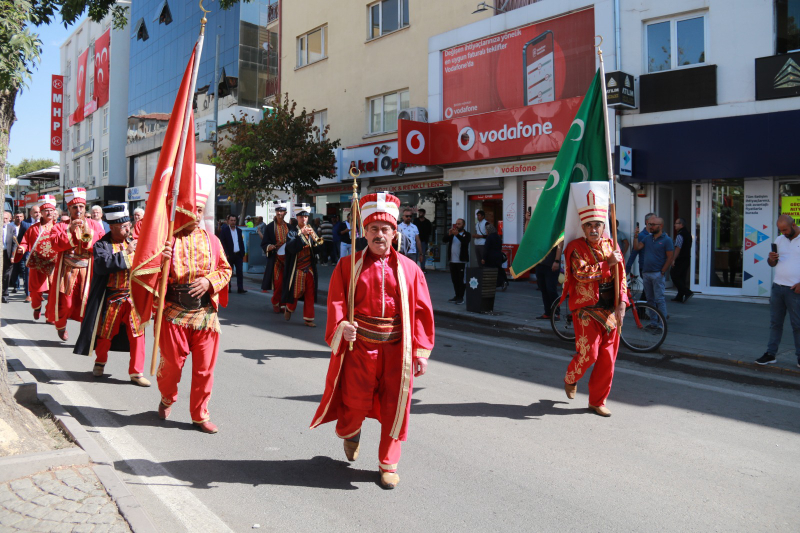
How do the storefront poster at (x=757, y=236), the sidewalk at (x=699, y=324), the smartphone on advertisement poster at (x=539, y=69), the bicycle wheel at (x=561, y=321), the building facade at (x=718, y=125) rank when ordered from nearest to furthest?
the sidewalk at (x=699, y=324)
the bicycle wheel at (x=561, y=321)
the building facade at (x=718, y=125)
the storefront poster at (x=757, y=236)
the smartphone on advertisement poster at (x=539, y=69)

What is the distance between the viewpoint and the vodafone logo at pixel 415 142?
60.8ft

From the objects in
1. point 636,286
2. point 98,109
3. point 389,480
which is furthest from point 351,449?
point 98,109

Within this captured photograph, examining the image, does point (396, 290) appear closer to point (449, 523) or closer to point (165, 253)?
point (449, 523)

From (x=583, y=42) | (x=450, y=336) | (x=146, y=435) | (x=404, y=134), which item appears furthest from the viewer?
(x=404, y=134)

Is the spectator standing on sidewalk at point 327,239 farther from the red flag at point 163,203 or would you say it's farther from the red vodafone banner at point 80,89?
the red vodafone banner at point 80,89

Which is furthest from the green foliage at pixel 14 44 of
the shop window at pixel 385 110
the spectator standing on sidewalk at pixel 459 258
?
the shop window at pixel 385 110

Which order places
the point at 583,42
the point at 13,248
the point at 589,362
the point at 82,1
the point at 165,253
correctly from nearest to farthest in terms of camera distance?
1. the point at 165,253
2. the point at 589,362
3. the point at 82,1
4. the point at 13,248
5. the point at 583,42

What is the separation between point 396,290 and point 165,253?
5.72 feet

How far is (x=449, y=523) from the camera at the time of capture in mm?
3668

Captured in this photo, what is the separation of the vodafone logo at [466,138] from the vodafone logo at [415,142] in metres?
1.19

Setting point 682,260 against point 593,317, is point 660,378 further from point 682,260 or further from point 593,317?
point 682,260

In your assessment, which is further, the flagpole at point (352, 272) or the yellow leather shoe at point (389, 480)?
the yellow leather shoe at point (389, 480)

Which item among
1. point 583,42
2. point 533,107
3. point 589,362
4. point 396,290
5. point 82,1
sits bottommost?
point 589,362

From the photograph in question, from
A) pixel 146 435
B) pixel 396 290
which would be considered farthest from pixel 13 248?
pixel 396 290
